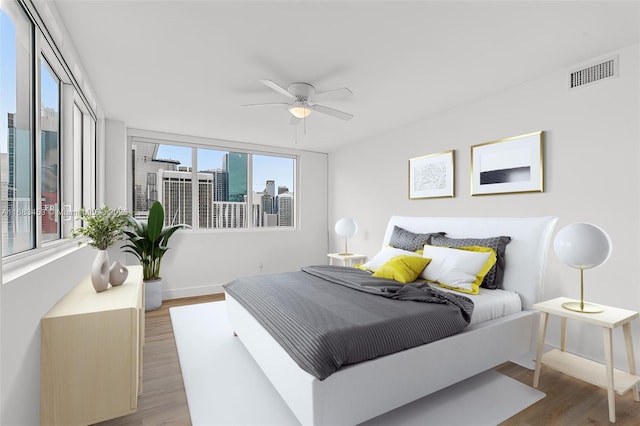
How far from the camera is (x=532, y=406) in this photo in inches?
75.6

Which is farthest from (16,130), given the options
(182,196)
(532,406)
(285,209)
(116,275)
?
Result: (285,209)

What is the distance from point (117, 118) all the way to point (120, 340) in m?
3.16

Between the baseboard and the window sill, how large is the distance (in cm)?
236

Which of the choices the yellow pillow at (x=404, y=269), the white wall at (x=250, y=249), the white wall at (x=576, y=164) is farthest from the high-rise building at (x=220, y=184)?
the white wall at (x=576, y=164)

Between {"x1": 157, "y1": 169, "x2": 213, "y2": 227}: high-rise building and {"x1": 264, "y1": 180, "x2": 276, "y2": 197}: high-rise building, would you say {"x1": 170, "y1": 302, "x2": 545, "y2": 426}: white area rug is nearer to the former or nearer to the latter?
{"x1": 157, "y1": 169, "x2": 213, "y2": 227}: high-rise building

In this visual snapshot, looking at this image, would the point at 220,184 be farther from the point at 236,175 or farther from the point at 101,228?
the point at 101,228

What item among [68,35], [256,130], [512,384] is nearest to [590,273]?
[512,384]

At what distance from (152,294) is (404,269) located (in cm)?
313

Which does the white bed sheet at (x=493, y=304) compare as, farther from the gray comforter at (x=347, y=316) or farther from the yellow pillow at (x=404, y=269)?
the yellow pillow at (x=404, y=269)

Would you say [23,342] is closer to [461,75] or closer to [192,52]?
[192,52]

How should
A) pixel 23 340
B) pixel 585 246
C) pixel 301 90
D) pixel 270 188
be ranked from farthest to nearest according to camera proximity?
pixel 270 188 < pixel 301 90 < pixel 585 246 < pixel 23 340

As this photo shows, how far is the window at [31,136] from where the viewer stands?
1427mm

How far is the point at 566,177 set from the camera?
2512mm

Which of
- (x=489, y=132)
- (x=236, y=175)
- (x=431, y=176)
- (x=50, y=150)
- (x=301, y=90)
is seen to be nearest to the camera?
(x=50, y=150)
